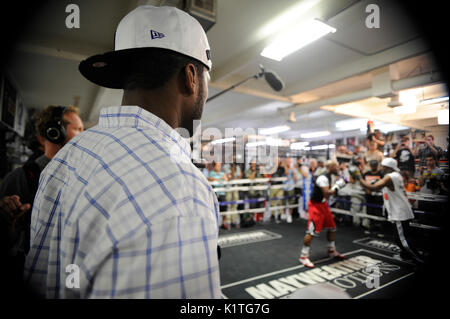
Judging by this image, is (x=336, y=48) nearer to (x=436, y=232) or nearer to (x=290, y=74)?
(x=290, y=74)

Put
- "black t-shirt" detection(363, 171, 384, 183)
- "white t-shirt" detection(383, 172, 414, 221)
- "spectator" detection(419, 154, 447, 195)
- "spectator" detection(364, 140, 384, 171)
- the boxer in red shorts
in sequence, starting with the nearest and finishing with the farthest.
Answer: "spectator" detection(419, 154, 447, 195) → "white t-shirt" detection(383, 172, 414, 221) → "spectator" detection(364, 140, 384, 171) → "black t-shirt" detection(363, 171, 384, 183) → the boxer in red shorts

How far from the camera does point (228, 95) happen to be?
595 cm

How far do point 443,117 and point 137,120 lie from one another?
212 centimetres

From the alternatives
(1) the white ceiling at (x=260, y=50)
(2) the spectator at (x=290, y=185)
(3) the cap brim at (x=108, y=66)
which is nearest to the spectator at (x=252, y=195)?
(2) the spectator at (x=290, y=185)

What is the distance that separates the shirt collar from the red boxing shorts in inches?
138

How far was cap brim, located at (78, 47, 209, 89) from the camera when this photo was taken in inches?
29.5

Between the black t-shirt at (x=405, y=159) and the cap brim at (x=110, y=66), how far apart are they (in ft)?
6.26

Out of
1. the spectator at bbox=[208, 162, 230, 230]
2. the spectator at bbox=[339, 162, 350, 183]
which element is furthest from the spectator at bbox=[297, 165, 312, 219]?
Answer: the spectator at bbox=[208, 162, 230, 230]

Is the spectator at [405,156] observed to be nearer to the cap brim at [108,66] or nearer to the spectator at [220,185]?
the cap brim at [108,66]

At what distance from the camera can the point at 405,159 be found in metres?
1.86

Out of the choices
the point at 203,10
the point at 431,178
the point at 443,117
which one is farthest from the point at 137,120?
the point at 443,117

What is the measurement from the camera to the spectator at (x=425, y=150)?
1495 mm

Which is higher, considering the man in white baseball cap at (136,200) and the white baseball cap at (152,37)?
the white baseball cap at (152,37)

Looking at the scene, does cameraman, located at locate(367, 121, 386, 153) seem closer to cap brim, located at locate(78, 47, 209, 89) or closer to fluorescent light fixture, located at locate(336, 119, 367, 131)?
cap brim, located at locate(78, 47, 209, 89)
